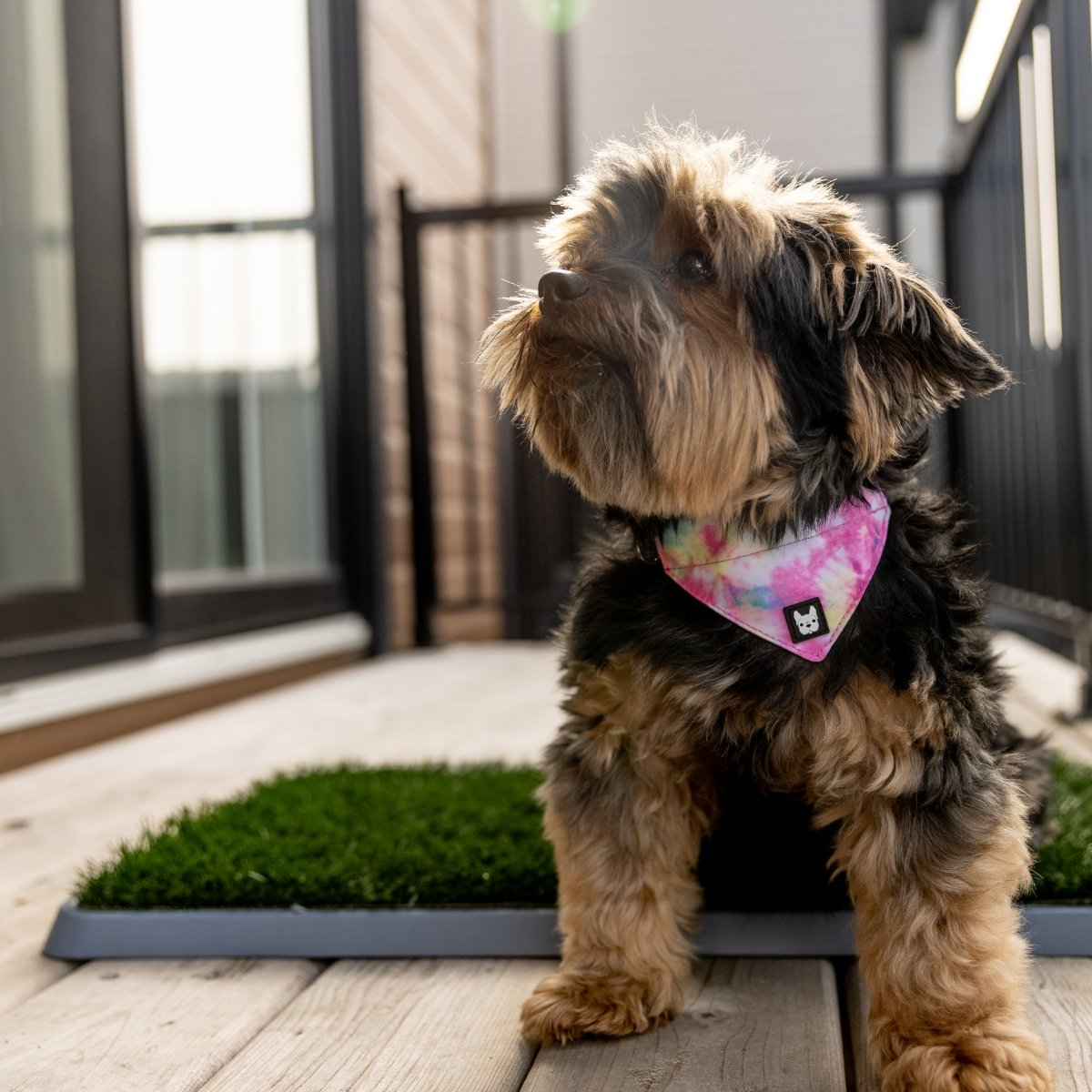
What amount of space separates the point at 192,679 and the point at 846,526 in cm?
270

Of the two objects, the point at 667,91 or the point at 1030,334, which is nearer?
the point at 1030,334

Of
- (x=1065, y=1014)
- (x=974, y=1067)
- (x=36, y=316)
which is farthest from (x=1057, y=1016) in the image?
(x=36, y=316)

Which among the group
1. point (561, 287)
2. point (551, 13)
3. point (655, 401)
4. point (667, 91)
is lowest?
point (655, 401)

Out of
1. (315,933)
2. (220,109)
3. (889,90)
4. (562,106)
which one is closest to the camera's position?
(315,933)

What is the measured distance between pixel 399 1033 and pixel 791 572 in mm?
759

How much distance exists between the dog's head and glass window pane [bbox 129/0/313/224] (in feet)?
8.44

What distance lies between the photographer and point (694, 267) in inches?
61.0

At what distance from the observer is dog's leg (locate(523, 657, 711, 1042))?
1.51 metres

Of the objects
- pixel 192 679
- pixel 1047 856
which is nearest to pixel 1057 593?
pixel 1047 856

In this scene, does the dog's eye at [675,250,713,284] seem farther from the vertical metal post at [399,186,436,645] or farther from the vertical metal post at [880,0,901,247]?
the vertical metal post at [880,0,901,247]

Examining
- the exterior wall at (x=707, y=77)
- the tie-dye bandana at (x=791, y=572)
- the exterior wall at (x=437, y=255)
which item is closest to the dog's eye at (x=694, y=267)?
the tie-dye bandana at (x=791, y=572)

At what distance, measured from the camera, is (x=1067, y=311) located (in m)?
3.13

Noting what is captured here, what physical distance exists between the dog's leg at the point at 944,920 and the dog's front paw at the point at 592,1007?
271mm

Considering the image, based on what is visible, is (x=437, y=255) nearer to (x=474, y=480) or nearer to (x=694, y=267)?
(x=474, y=480)
